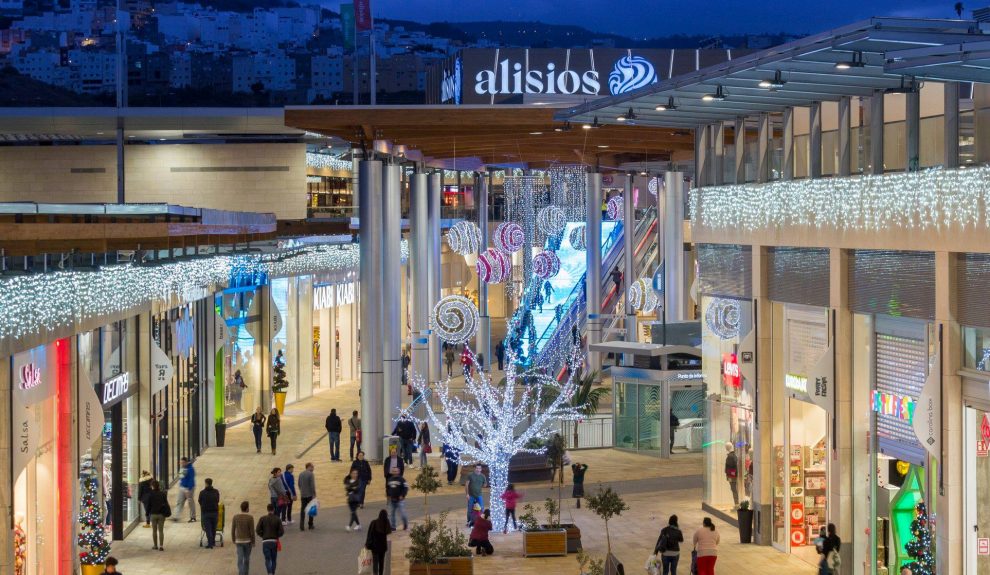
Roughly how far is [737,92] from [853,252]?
2.67m

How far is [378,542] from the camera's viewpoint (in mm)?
20062

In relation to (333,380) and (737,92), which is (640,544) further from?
(333,380)

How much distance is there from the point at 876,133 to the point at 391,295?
16.4m

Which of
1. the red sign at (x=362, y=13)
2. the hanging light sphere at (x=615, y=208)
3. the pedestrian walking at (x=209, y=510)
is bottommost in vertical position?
the pedestrian walking at (x=209, y=510)

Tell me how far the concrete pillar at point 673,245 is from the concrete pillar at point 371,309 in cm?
1203

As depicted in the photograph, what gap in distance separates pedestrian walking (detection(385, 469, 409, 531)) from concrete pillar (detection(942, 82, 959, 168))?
11.0 metres

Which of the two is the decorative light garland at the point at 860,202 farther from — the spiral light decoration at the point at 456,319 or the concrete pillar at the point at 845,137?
the spiral light decoration at the point at 456,319

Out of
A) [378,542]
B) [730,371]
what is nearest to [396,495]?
[378,542]

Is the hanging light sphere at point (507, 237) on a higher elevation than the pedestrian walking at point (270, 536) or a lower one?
higher

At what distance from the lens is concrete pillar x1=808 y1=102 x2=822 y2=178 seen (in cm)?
2012

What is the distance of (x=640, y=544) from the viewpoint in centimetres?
2266

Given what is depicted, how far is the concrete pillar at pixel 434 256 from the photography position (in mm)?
44094

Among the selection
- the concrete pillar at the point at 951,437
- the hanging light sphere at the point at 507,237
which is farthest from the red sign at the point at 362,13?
the concrete pillar at the point at 951,437

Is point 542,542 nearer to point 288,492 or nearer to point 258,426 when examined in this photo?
point 288,492
